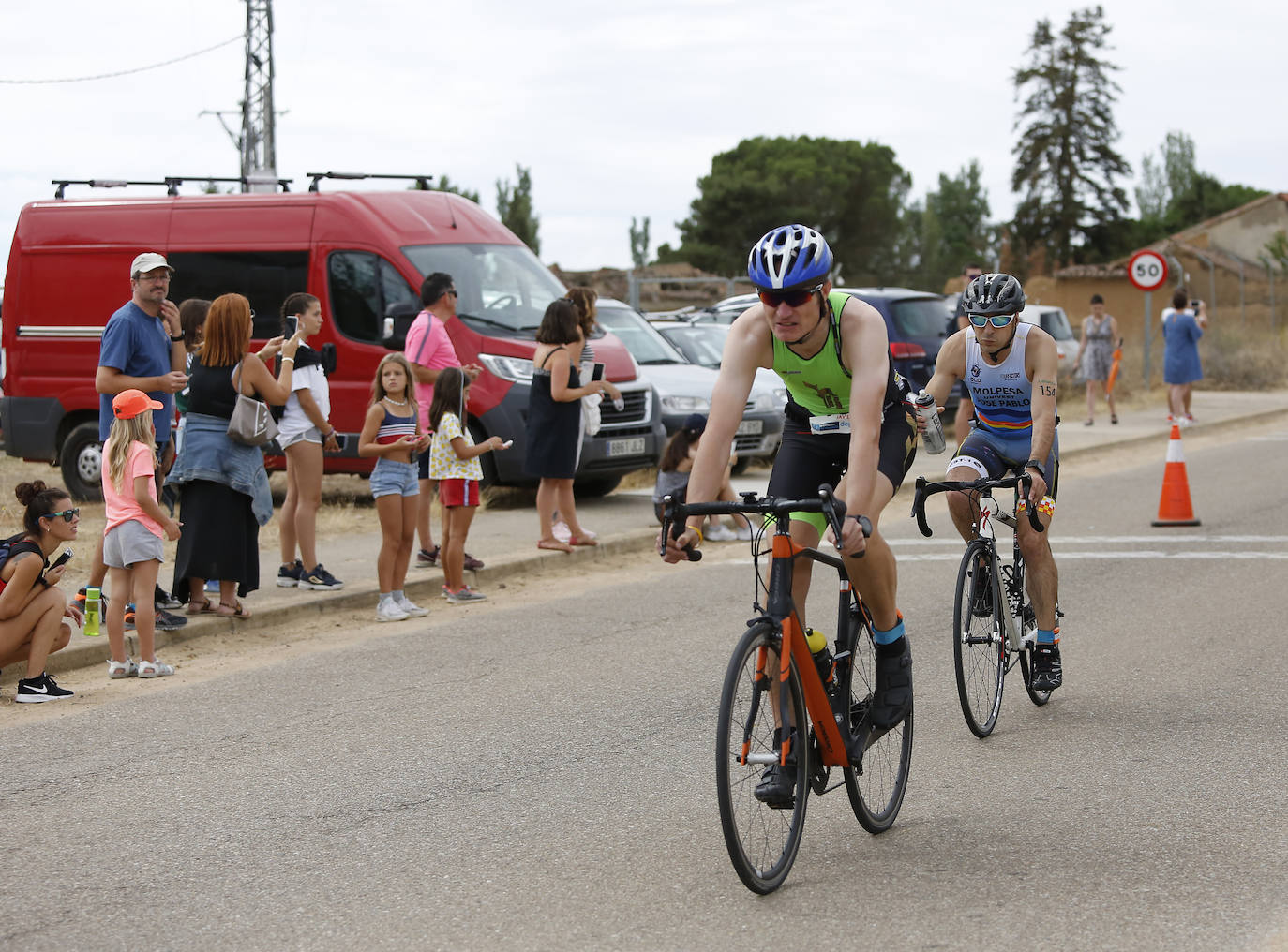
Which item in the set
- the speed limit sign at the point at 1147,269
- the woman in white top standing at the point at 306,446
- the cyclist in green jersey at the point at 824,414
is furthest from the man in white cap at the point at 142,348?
the speed limit sign at the point at 1147,269

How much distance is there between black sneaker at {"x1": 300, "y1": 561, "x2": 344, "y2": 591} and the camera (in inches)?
389

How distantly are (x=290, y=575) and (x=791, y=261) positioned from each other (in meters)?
6.27

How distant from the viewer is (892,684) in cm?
510

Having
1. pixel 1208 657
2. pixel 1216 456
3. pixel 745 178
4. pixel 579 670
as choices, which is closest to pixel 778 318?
pixel 579 670

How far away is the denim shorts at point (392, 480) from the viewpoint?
30.1ft

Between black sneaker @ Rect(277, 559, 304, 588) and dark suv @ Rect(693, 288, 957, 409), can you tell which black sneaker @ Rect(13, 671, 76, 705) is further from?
dark suv @ Rect(693, 288, 957, 409)

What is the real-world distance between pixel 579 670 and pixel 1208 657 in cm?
324

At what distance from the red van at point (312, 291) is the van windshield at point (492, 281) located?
0.05 feet

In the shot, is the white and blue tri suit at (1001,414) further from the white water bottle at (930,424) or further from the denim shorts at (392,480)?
the denim shorts at (392,480)

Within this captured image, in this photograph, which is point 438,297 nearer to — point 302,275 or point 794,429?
point 302,275

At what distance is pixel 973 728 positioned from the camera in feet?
20.8

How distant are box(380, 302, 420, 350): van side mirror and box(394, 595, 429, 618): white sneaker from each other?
4017 millimetres

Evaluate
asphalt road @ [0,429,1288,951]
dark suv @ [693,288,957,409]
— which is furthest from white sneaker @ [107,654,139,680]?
dark suv @ [693,288,957,409]

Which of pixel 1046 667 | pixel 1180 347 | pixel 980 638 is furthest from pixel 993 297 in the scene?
pixel 1180 347
